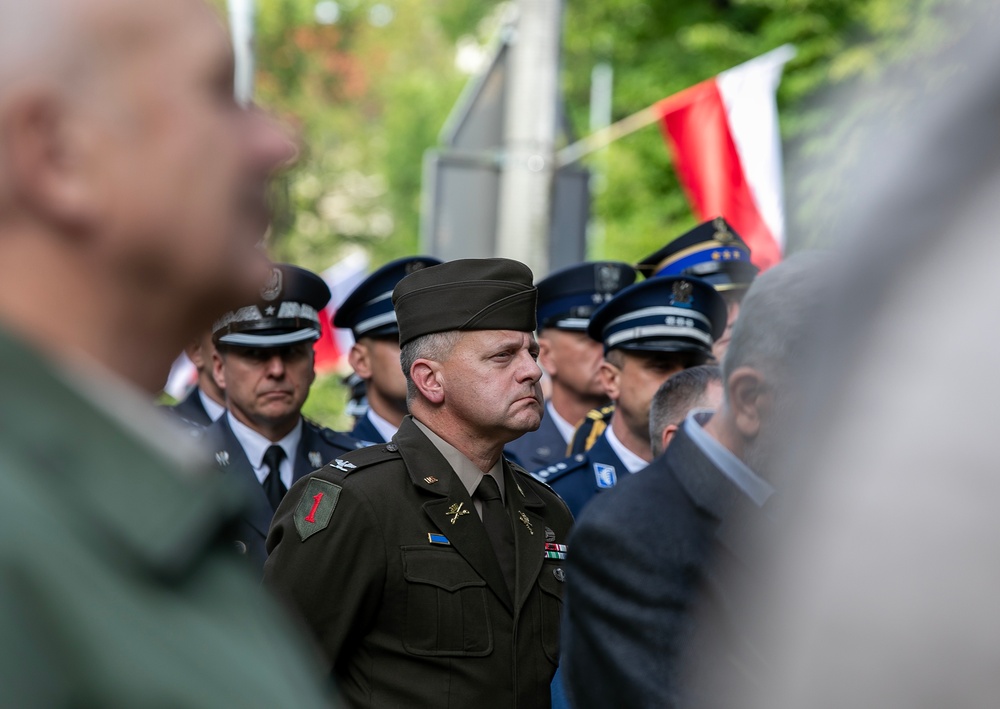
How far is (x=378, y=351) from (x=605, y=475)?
142cm

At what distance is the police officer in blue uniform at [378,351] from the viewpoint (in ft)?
19.6

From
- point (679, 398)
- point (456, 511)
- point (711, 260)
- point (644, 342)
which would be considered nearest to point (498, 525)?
Answer: point (456, 511)

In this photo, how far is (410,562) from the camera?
3.46 metres

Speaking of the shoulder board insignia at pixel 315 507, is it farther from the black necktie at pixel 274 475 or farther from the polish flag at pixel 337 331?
the polish flag at pixel 337 331

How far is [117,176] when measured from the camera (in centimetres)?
103

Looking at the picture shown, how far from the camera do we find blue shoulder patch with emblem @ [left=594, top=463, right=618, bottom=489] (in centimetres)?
505

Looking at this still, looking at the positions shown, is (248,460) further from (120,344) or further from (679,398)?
(120,344)

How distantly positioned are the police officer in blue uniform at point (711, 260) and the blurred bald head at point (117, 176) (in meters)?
5.38

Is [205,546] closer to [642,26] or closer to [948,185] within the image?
[948,185]

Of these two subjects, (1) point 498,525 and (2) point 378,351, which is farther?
(2) point 378,351

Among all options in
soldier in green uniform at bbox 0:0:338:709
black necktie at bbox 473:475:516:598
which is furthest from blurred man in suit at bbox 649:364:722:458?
soldier in green uniform at bbox 0:0:338:709

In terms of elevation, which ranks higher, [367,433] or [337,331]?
[367,433]

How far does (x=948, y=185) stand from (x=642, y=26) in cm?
1737

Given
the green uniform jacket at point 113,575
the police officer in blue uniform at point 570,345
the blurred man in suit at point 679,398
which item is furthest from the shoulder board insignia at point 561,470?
the green uniform jacket at point 113,575
